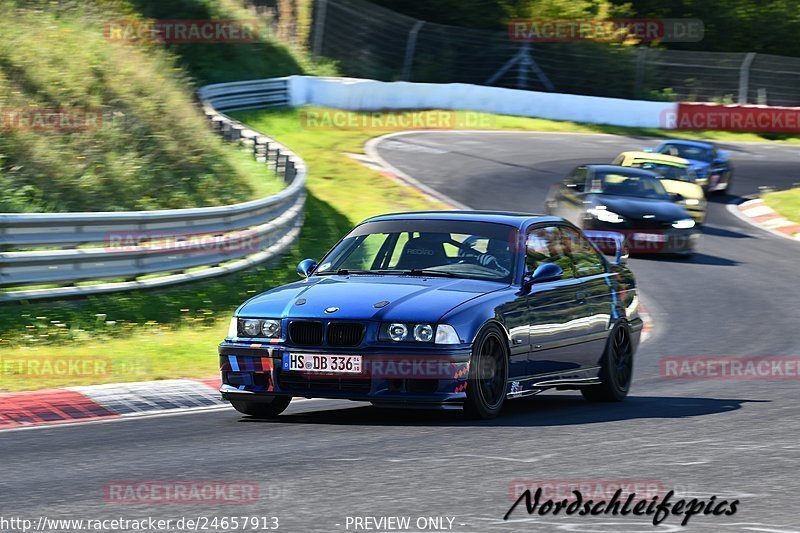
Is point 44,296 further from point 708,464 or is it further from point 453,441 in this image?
point 708,464

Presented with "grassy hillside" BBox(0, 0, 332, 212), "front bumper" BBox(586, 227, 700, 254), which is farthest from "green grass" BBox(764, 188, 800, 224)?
"grassy hillside" BBox(0, 0, 332, 212)

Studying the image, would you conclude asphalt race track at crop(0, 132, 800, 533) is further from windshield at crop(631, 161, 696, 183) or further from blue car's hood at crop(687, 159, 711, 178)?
blue car's hood at crop(687, 159, 711, 178)

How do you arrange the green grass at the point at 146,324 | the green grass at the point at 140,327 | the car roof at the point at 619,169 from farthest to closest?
the car roof at the point at 619,169
the green grass at the point at 146,324
the green grass at the point at 140,327

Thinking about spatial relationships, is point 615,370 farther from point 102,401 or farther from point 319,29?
point 319,29

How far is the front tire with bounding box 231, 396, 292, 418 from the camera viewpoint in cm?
898

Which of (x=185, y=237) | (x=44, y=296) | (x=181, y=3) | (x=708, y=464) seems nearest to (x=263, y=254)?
(x=185, y=237)

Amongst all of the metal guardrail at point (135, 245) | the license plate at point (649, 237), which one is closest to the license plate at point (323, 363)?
the metal guardrail at point (135, 245)

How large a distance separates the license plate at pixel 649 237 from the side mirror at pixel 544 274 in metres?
12.8

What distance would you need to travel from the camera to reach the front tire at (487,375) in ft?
27.3

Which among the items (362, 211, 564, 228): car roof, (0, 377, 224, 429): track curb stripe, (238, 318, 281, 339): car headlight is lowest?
(0, 377, 224, 429): track curb stripe

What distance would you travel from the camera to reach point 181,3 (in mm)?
39438

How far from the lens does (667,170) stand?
26.2m

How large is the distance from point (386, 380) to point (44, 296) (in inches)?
224

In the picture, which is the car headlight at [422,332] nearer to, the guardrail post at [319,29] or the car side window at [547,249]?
the car side window at [547,249]
